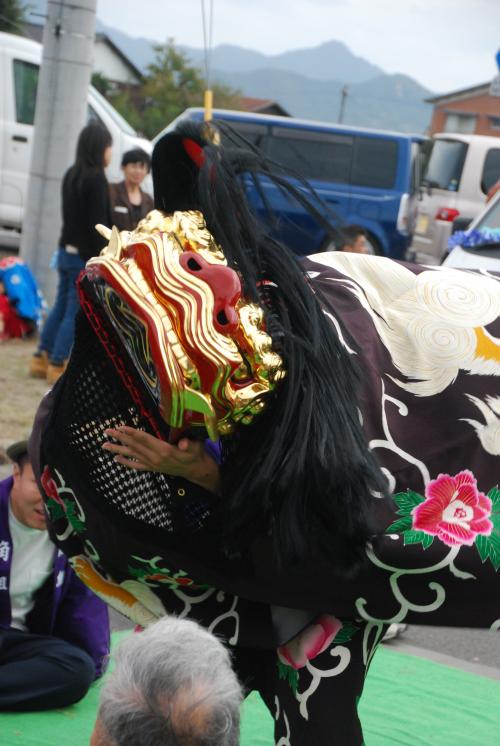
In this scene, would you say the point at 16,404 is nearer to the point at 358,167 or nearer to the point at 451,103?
the point at 358,167

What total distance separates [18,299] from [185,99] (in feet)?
122

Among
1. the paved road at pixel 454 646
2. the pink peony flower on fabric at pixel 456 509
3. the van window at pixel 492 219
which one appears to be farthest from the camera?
the van window at pixel 492 219

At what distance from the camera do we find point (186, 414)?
163cm

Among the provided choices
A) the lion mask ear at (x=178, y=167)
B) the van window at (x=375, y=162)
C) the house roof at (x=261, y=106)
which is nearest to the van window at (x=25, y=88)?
the van window at (x=375, y=162)

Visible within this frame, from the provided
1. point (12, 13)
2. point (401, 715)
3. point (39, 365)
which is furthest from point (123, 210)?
point (12, 13)

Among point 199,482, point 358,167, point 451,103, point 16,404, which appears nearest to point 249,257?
point 199,482

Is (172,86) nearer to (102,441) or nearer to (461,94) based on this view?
(461,94)

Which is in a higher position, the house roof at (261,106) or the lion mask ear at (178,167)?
the lion mask ear at (178,167)

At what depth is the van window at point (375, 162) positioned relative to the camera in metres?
13.5

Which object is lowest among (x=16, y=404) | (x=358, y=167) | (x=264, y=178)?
(x=16, y=404)

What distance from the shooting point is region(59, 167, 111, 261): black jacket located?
652 centimetres

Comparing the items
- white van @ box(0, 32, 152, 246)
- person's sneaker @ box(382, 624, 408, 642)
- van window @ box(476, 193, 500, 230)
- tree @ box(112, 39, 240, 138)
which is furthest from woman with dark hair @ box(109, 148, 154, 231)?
tree @ box(112, 39, 240, 138)

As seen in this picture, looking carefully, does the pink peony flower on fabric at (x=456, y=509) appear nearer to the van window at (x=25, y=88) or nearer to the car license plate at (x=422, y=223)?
the van window at (x=25, y=88)

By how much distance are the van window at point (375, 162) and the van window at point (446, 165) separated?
1.54 meters
